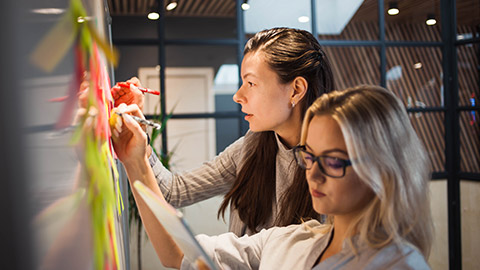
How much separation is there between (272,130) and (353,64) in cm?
226

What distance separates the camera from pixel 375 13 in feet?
11.4

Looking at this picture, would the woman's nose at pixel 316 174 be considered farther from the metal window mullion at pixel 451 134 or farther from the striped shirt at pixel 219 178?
the metal window mullion at pixel 451 134

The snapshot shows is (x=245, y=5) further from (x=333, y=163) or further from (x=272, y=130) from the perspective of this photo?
(x=333, y=163)

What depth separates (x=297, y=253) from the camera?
3.26 feet

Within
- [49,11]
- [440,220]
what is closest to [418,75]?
[440,220]

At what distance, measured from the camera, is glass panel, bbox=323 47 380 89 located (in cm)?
345

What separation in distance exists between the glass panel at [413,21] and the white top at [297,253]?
2.78 metres

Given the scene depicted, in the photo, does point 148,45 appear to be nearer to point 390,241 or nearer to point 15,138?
point 390,241

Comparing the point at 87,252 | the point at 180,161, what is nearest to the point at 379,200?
the point at 87,252

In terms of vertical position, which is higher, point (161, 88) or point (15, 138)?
point (161, 88)

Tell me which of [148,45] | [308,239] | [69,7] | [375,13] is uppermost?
[375,13]

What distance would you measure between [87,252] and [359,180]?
1.56ft

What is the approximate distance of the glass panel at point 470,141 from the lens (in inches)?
137

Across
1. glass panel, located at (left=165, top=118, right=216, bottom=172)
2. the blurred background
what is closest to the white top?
the blurred background
